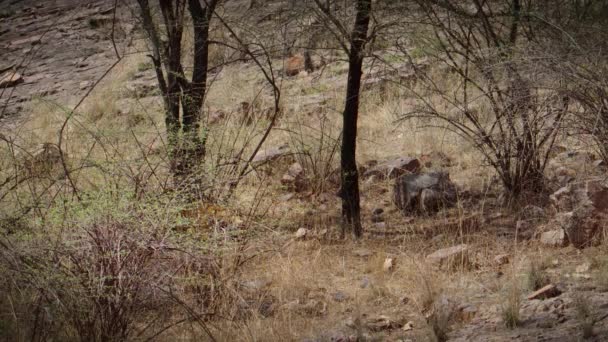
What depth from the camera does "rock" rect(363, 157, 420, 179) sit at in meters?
6.97

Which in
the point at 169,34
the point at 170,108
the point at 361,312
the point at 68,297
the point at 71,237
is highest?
the point at 169,34

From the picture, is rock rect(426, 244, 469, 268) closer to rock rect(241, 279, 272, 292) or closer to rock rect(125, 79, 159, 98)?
rock rect(241, 279, 272, 292)

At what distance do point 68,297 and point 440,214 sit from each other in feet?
10.0

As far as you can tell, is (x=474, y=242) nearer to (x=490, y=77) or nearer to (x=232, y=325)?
(x=490, y=77)

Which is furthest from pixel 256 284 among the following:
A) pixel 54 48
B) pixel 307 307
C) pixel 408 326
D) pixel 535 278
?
pixel 54 48

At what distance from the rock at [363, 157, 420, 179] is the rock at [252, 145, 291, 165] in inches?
30.3

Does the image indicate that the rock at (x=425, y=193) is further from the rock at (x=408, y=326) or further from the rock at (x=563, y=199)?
the rock at (x=408, y=326)

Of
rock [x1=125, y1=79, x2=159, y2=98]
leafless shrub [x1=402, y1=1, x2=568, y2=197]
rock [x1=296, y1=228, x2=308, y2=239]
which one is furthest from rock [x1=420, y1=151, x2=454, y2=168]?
rock [x1=125, y1=79, x2=159, y2=98]

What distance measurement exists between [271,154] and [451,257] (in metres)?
2.83

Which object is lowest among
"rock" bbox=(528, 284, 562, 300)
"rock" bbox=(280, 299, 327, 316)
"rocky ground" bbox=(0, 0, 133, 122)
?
"rock" bbox=(280, 299, 327, 316)

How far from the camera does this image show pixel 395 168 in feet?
22.9

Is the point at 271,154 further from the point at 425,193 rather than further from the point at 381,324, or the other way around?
the point at 381,324

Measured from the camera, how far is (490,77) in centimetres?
541

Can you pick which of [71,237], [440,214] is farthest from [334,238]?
[71,237]
